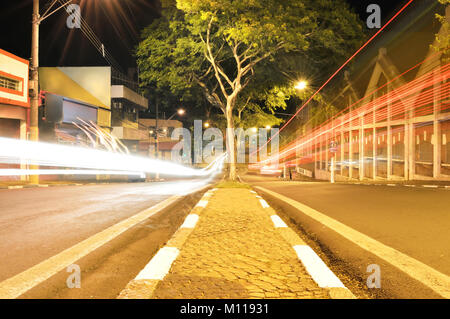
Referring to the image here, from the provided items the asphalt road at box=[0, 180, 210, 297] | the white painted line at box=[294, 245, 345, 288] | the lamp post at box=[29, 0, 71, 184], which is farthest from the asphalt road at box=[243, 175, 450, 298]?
the lamp post at box=[29, 0, 71, 184]

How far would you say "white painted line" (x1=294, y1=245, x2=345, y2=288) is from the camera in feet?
A: 12.1

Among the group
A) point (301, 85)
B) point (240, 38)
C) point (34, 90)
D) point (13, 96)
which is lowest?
point (34, 90)

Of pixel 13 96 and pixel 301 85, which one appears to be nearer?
pixel 301 85

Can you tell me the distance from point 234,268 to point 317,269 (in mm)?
895

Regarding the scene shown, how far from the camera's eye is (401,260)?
15.1ft

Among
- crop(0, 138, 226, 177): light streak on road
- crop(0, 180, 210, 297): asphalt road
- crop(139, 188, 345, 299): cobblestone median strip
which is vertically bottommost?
crop(139, 188, 345, 299): cobblestone median strip

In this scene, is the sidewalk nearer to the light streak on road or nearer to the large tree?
the large tree

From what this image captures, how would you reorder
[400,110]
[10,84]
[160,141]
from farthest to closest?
[160,141] < [400,110] < [10,84]

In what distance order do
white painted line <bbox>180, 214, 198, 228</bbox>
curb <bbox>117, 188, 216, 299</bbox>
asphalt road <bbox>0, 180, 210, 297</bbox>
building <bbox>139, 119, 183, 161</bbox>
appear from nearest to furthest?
curb <bbox>117, 188, 216, 299</bbox>
asphalt road <bbox>0, 180, 210, 297</bbox>
white painted line <bbox>180, 214, 198, 228</bbox>
building <bbox>139, 119, 183, 161</bbox>

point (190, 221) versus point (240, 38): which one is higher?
point (240, 38)

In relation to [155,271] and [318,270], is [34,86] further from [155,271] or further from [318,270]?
[318,270]

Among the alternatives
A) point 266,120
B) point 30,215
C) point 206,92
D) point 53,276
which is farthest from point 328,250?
point 266,120

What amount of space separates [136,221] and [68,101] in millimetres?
29087

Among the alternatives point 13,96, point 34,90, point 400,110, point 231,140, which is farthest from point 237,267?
point 13,96
